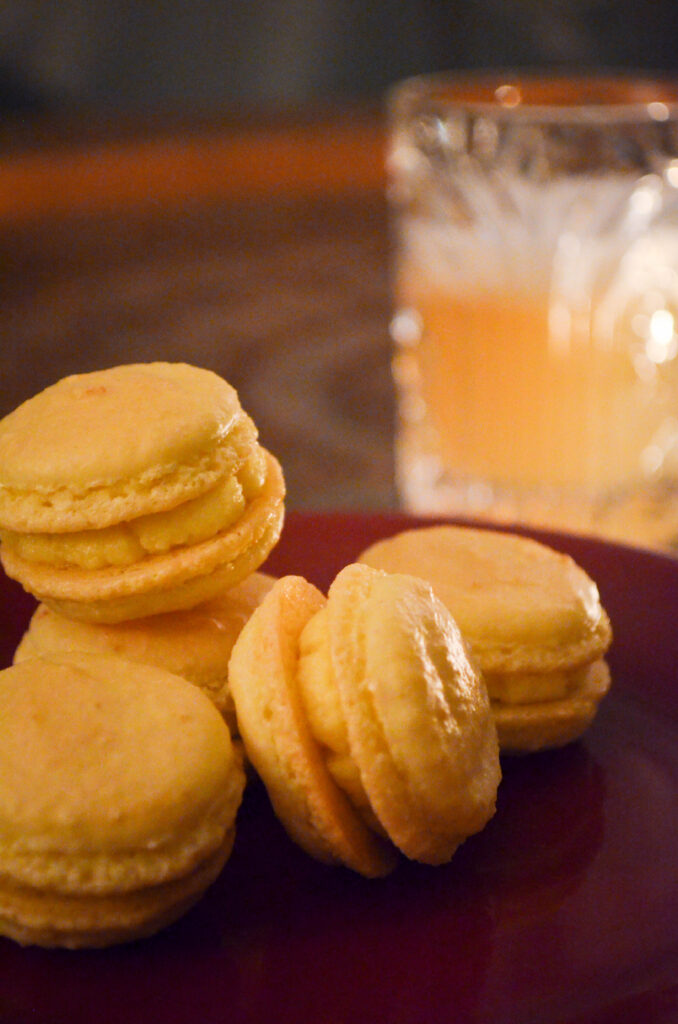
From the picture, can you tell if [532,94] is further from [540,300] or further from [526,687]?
[526,687]

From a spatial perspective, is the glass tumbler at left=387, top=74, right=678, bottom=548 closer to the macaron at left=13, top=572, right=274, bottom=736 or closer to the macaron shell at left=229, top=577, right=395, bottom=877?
the macaron at left=13, top=572, right=274, bottom=736

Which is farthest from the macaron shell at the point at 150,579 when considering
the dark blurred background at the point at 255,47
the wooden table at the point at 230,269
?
the dark blurred background at the point at 255,47

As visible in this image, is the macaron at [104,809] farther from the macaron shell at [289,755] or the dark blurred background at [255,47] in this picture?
the dark blurred background at [255,47]

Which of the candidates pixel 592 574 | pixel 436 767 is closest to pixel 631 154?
pixel 592 574

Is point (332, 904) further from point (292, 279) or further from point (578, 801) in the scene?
point (292, 279)

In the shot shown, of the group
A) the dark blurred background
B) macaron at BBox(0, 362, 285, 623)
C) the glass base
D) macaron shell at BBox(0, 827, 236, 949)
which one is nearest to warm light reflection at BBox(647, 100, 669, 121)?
the glass base

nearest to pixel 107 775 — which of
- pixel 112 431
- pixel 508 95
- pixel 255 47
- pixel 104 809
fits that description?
pixel 104 809
